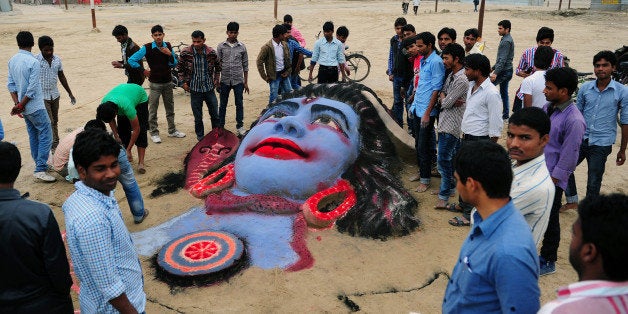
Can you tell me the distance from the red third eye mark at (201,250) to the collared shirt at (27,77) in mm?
3271

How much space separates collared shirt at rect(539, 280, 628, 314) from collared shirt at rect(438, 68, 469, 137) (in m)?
3.68

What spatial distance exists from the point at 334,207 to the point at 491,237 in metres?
3.36

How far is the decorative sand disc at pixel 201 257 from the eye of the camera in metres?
4.12

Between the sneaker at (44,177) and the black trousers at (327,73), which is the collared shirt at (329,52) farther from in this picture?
the sneaker at (44,177)

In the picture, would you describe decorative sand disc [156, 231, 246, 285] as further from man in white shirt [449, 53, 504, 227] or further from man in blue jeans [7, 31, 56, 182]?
man in blue jeans [7, 31, 56, 182]

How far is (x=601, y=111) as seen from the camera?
4770 mm

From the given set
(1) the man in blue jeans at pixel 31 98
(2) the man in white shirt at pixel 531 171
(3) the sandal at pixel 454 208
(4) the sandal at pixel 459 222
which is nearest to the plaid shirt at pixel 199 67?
(1) the man in blue jeans at pixel 31 98

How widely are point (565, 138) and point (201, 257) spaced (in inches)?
129

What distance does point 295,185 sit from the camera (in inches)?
200

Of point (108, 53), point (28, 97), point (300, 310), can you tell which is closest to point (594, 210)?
point (300, 310)

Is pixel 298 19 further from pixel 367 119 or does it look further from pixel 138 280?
pixel 138 280

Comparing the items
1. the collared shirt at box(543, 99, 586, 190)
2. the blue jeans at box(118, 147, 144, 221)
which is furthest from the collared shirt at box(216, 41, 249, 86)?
the collared shirt at box(543, 99, 586, 190)

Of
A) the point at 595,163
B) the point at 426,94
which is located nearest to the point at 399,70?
the point at 426,94

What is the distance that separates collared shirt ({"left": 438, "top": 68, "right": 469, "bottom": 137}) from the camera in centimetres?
510
